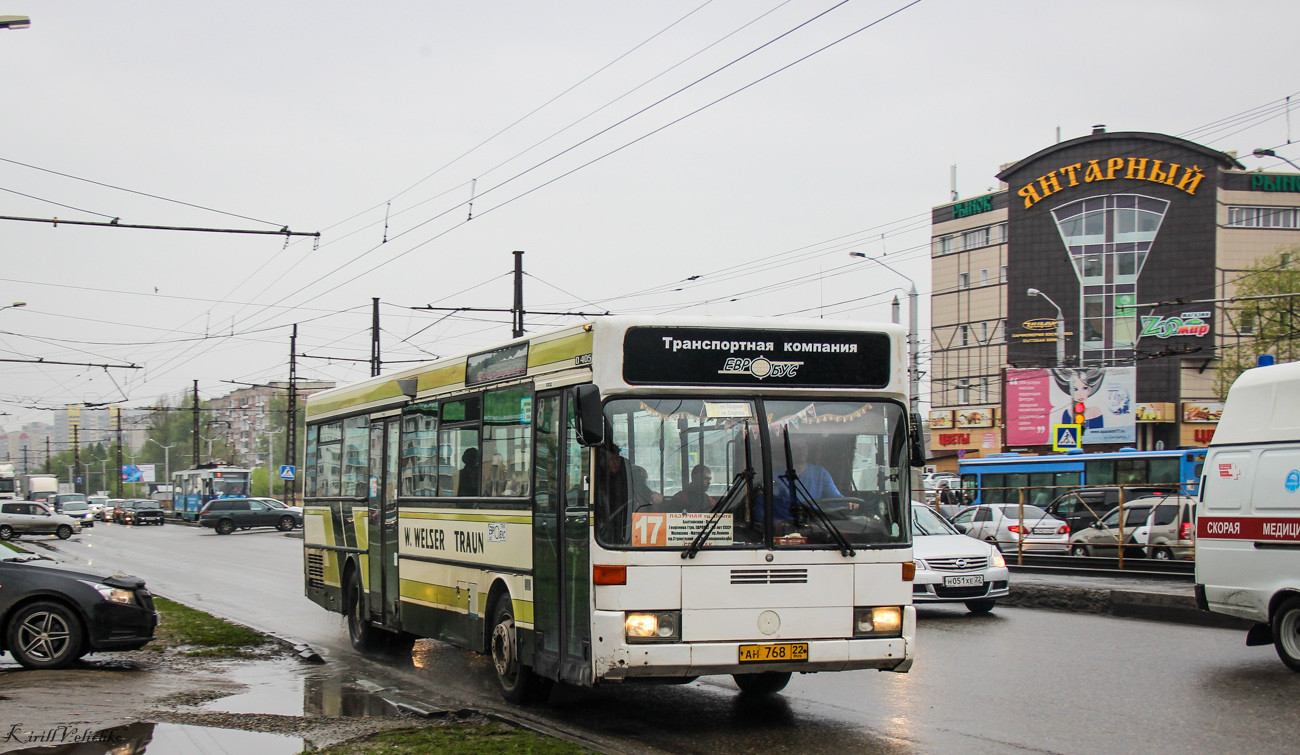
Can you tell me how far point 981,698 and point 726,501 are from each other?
2.96 metres

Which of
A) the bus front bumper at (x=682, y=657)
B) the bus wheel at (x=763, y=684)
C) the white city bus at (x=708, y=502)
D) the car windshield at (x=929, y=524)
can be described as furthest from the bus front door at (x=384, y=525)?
the car windshield at (x=929, y=524)

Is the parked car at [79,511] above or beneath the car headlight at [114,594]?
beneath

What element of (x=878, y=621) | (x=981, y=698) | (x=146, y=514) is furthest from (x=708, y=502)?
(x=146, y=514)

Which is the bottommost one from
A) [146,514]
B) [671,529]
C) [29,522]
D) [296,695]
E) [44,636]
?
[146,514]

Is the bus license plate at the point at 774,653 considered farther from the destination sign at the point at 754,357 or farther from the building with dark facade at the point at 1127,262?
the building with dark facade at the point at 1127,262

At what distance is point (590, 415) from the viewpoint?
26.0 feet

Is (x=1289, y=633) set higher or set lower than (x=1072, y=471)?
lower

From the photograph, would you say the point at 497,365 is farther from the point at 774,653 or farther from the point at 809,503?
the point at 774,653

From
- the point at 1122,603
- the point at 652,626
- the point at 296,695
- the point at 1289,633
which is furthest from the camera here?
the point at 1122,603

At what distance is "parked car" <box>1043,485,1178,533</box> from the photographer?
78.8 ft

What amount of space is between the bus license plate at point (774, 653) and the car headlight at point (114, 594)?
21.1 ft

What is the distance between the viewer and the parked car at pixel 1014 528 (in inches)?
1110

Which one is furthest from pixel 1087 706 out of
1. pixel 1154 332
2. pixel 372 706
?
pixel 1154 332

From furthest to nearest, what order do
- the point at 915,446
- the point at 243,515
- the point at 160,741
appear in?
the point at 243,515 → the point at 915,446 → the point at 160,741
